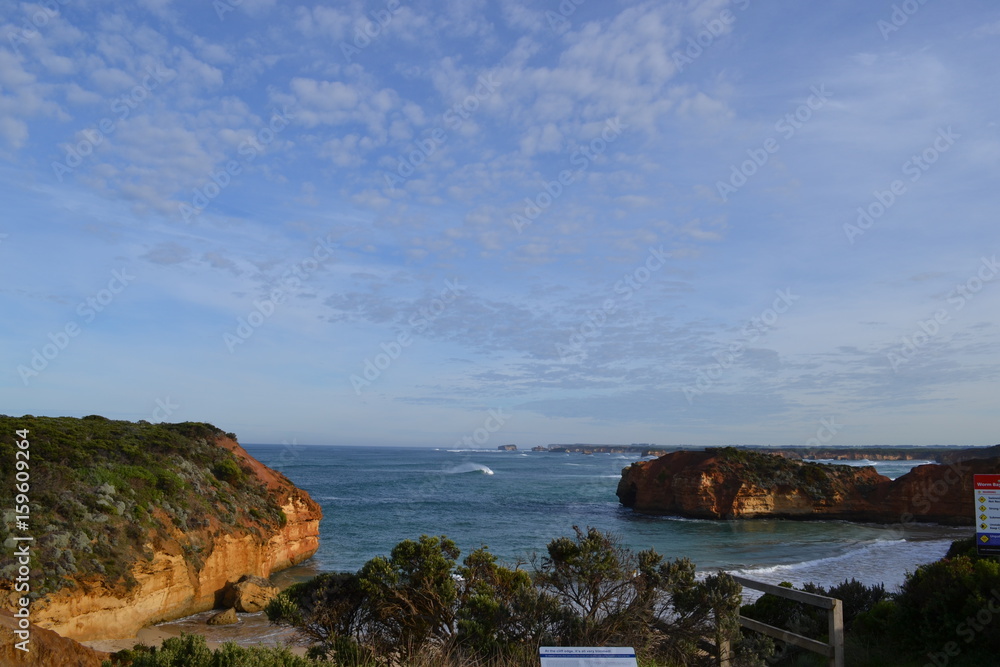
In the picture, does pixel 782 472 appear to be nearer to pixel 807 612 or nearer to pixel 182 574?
pixel 807 612

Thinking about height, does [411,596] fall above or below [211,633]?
above

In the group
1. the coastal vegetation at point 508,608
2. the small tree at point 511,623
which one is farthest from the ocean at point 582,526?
the small tree at point 511,623

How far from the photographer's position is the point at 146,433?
1018 inches

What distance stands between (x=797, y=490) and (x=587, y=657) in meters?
49.7

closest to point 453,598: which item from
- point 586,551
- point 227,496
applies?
point 586,551

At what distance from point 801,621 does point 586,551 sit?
4.84 m

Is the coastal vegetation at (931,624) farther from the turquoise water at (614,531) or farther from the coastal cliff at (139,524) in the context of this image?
the coastal cliff at (139,524)

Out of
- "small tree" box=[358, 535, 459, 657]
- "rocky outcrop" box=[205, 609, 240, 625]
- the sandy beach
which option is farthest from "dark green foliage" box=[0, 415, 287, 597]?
"small tree" box=[358, 535, 459, 657]

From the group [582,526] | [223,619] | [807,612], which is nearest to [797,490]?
[582,526]

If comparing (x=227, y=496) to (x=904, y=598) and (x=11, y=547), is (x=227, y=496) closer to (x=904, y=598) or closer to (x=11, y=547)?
(x=11, y=547)

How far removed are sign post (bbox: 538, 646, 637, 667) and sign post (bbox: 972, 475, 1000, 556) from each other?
6.96 meters

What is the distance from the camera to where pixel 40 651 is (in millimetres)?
7059

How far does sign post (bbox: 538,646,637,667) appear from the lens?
488cm

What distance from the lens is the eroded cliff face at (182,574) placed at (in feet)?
48.5
